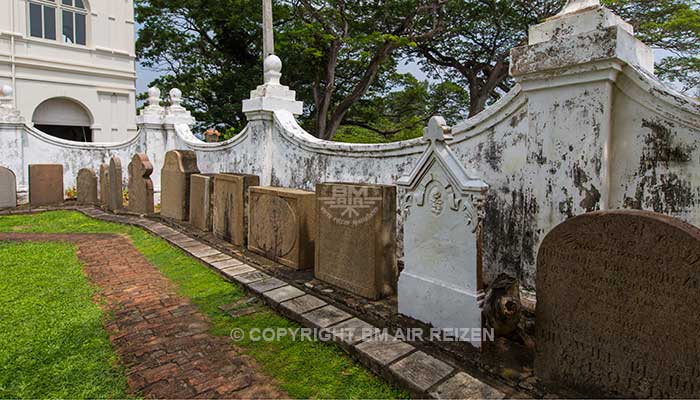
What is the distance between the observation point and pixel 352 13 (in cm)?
1623

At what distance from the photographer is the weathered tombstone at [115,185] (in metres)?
7.92

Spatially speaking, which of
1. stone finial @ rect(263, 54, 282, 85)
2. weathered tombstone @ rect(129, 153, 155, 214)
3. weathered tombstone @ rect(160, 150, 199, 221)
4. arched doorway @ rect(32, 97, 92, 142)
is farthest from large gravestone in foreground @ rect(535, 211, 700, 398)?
arched doorway @ rect(32, 97, 92, 142)

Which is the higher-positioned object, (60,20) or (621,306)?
(60,20)

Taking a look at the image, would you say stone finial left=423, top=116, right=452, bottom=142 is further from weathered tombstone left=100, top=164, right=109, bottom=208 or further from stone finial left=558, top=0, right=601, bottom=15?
weathered tombstone left=100, top=164, right=109, bottom=208

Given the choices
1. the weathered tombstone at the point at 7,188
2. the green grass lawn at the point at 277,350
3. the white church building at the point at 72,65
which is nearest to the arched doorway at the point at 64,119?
the white church building at the point at 72,65

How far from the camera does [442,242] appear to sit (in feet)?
9.58

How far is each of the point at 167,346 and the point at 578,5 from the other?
3.46 metres

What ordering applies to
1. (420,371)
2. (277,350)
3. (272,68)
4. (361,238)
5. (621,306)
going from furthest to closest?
(272,68)
(361,238)
(277,350)
(420,371)
(621,306)

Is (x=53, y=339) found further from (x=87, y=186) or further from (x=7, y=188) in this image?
(x=7, y=188)

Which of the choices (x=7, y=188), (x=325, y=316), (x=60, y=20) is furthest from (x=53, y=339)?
(x=60, y=20)

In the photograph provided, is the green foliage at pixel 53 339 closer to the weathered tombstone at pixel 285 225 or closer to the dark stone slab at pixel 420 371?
the dark stone slab at pixel 420 371

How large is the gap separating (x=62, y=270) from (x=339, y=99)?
651 inches

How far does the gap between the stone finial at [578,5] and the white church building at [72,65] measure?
1603 cm

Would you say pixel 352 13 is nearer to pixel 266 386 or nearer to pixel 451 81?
pixel 451 81
